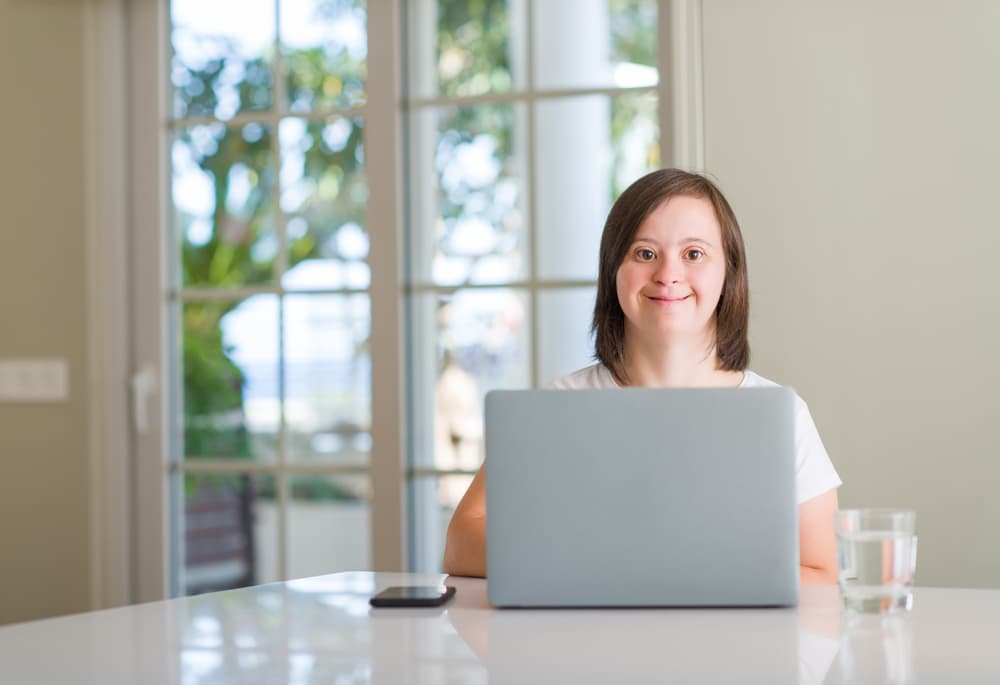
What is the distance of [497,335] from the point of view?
3256mm

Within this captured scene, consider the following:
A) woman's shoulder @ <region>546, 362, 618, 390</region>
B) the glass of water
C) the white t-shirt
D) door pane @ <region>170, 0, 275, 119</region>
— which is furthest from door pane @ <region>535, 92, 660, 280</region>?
the glass of water

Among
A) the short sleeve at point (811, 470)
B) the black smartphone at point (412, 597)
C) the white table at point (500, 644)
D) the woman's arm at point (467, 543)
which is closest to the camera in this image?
the white table at point (500, 644)

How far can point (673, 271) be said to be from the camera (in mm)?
1706

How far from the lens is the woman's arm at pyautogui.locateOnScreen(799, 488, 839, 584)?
1.55 metres

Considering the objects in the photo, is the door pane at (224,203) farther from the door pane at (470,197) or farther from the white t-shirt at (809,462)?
the white t-shirt at (809,462)

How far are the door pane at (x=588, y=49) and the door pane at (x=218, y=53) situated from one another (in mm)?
810

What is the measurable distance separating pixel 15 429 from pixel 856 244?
7.71ft

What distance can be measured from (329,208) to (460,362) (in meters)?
1.97

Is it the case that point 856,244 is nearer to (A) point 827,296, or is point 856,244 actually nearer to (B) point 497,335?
(A) point 827,296

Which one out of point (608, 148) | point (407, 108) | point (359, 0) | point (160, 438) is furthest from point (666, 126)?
point (160, 438)

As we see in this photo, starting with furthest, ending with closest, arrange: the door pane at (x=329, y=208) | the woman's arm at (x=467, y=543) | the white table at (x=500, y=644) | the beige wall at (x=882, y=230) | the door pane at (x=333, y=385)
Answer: the door pane at (x=329, y=208) → the door pane at (x=333, y=385) → the beige wall at (x=882, y=230) → the woman's arm at (x=467, y=543) → the white table at (x=500, y=644)

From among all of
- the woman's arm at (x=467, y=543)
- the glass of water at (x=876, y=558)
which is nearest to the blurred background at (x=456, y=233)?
the woman's arm at (x=467, y=543)

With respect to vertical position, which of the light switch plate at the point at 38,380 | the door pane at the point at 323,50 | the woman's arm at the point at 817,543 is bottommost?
the woman's arm at the point at 817,543

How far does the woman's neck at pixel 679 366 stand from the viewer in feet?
5.91
